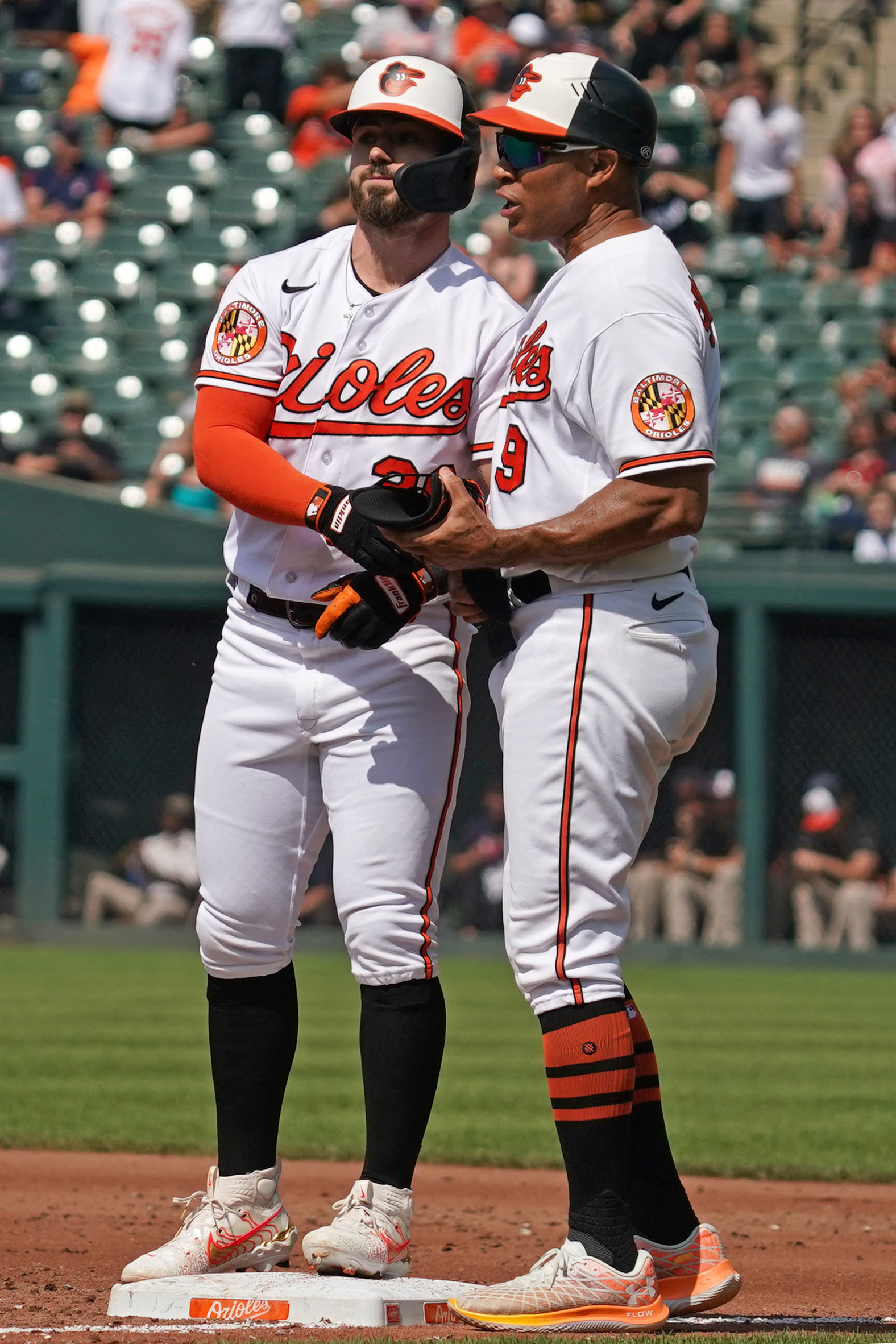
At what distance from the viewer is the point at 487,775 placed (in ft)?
37.6

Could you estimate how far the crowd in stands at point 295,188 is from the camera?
44.4 ft

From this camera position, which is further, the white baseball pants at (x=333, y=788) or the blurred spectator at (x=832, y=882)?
the blurred spectator at (x=832, y=882)

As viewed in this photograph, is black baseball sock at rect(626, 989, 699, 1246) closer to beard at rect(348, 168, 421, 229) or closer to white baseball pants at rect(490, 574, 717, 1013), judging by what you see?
white baseball pants at rect(490, 574, 717, 1013)

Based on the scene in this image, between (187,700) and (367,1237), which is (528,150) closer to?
(367,1237)

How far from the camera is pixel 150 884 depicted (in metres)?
11.2

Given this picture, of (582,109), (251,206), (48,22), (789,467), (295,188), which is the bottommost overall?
(582,109)

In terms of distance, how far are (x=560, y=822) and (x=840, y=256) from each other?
12656 millimetres

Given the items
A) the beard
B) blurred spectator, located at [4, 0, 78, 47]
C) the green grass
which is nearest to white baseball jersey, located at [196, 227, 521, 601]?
the beard

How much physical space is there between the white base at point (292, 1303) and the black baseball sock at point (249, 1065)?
0.35 meters

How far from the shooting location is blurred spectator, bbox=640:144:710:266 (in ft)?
46.3

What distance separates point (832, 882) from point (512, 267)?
4315mm

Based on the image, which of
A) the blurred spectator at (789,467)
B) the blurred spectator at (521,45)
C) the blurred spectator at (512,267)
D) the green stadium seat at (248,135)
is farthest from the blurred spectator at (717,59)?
the blurred spectator at (789,467)

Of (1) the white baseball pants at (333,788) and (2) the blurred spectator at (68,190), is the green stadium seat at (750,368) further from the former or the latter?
(1) the white baseball pants at (333,788)

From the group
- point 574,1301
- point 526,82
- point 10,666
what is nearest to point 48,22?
point 10,666
